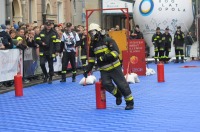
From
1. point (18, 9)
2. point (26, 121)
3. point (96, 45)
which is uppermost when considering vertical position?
point (18, 9)

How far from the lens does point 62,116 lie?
10680mm

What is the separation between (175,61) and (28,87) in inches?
577

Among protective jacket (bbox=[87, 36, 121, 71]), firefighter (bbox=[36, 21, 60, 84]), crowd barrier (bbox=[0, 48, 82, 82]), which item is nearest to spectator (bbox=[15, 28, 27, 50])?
crowd barrier (bbox=[0, 48, 82, 82])

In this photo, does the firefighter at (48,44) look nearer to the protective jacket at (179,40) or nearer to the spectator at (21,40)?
the spectator at (21,40)

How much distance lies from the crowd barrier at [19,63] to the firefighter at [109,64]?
5.55m

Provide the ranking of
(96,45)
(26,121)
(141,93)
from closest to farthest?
(26,121) → (96,45) → (141,93)

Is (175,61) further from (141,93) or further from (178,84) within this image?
(141,93)

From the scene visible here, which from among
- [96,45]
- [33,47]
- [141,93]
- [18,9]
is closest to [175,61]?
[18,9]

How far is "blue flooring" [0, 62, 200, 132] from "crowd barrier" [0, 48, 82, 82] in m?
0.95

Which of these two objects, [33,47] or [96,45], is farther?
[33,47]

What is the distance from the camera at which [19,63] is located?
693 inches

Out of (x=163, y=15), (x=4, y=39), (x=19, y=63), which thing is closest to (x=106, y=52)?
(x=4, y=39)

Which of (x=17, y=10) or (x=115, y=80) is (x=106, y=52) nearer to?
(x=115, y=80)

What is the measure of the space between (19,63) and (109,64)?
687 centimetres
